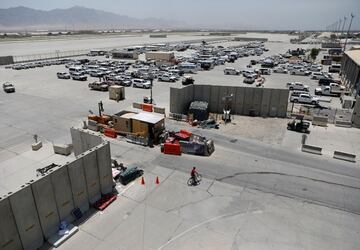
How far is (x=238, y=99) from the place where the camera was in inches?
1481

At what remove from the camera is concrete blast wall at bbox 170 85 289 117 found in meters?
35.8

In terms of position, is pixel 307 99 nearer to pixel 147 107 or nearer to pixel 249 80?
pixel 249 80

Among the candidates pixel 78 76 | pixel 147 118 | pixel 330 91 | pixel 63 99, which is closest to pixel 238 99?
pixel 147 118

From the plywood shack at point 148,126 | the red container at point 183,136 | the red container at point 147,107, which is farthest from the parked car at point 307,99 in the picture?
the plywood shack at point 148,126

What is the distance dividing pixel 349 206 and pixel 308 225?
4.28 m

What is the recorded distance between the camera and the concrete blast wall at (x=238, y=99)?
35.8 meters

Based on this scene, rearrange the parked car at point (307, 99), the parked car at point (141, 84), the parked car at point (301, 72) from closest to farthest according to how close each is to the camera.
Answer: the parked car at point (307, 99)
the parked car at point (141, 84)
the parked car at point (301, 72)

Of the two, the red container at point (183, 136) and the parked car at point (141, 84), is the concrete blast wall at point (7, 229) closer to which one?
the red container at point (183, 136)

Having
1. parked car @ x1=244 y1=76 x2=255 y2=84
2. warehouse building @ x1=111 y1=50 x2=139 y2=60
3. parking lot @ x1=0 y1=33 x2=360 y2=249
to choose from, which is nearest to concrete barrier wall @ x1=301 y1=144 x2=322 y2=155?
parking lot @ x1=0 y1=33 x2=360 y2=249

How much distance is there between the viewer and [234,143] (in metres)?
28.8

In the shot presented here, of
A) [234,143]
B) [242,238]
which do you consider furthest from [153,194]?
[234,143]

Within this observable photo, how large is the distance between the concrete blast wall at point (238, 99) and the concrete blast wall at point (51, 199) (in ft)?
60.3

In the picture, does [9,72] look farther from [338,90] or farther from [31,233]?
[338,90]

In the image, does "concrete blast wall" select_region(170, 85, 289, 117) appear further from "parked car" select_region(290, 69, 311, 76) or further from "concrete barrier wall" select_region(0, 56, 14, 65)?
"concrete barrier wall" select_region(0, 56, 14, 65)
